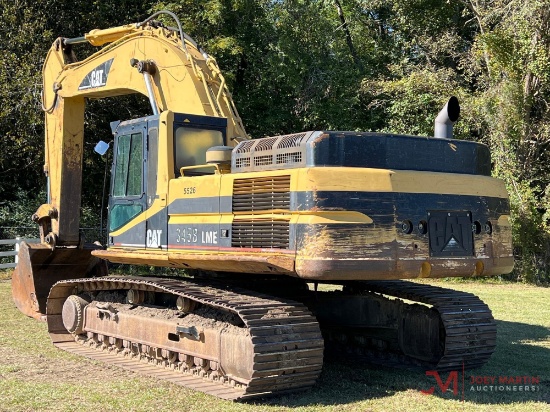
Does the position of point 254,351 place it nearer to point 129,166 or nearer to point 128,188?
point 128,188

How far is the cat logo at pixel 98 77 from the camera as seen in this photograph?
10758 mm

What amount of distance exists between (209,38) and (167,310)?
1735 cm

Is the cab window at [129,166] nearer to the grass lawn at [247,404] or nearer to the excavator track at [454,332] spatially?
the grass lawn at [247,404]

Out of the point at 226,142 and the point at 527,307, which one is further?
the point at 527,307

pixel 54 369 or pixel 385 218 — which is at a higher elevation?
pixel 385 218

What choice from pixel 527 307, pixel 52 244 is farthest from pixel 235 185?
pixel 527 307

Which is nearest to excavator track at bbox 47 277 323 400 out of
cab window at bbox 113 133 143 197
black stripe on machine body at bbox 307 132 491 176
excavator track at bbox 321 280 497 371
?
cab window at bbox 113 133 143 197

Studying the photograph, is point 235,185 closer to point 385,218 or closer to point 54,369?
point 385,218

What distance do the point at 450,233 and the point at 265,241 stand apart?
69.7 inches

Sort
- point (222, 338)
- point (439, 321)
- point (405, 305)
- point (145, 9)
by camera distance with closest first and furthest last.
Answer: point (222, 338), point (439, 321), point (405, 305), point (145, 9)

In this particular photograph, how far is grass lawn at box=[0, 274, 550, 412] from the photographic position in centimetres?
676

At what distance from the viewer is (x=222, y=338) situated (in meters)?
7.30

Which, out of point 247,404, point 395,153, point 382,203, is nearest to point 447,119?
point 395,153

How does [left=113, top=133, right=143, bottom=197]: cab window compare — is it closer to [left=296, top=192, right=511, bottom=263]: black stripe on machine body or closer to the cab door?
the cab door
